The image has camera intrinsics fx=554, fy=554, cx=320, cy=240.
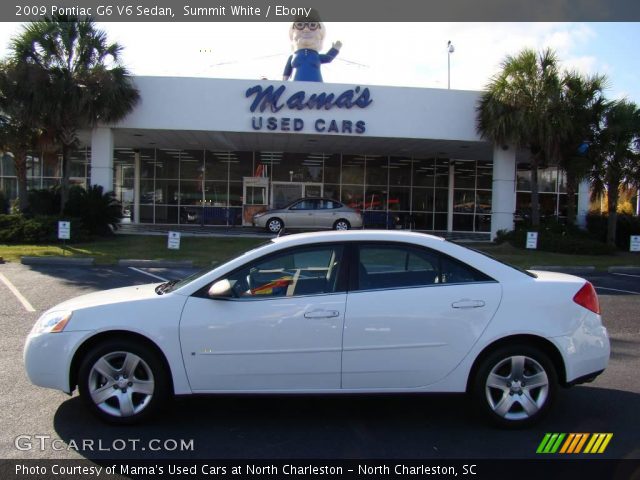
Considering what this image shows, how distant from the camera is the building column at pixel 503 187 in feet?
67.5

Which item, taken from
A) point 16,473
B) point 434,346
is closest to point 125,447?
point 16,473

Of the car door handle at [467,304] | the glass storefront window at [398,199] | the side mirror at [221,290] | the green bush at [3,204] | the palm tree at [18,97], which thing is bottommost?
the car door handle at [467,304]

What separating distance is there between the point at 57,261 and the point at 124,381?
11.4m

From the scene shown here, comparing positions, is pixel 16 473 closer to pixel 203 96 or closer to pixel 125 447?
pixel 125 447

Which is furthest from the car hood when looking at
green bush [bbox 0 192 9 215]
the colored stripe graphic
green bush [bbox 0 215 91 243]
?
green bush [bbox 0 192 9 215]

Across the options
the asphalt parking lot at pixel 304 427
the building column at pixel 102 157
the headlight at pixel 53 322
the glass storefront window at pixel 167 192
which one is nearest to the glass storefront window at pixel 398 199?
the glass storefront window at pixel 167 192

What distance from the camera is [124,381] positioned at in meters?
4.21

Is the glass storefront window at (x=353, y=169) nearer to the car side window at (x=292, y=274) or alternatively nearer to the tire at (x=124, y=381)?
the car side window at (x=292, y=274)

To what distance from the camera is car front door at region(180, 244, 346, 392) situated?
414 cm

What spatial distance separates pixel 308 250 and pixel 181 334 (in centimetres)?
117

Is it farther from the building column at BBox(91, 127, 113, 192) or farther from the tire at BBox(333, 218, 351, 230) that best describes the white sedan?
the tire at BBox(333, 218, 351, 230)

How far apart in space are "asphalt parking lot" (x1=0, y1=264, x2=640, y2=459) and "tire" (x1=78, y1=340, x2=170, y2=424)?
0.14 meters

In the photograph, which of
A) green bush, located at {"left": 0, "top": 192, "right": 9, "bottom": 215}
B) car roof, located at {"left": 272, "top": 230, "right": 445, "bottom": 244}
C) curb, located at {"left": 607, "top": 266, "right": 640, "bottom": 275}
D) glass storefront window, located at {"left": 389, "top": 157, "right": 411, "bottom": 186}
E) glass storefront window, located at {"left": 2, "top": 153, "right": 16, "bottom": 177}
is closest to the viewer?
car roof, located at {"left": 272, "top": 230, "right": 445, "bottom": 244}

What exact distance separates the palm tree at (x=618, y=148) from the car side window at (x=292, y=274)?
1789cm
